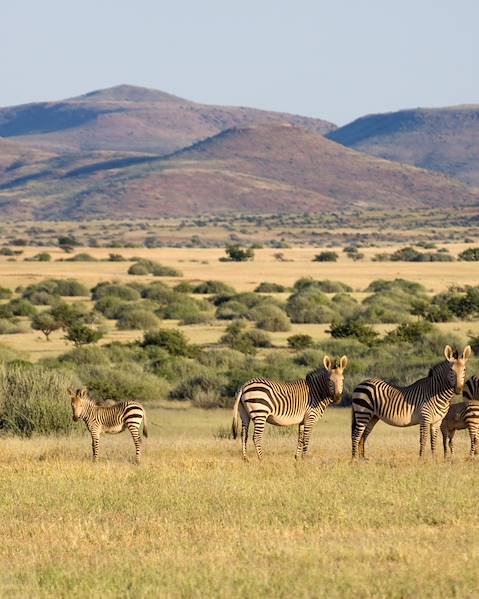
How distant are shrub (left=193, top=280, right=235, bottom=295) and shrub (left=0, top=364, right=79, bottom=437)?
3514cm

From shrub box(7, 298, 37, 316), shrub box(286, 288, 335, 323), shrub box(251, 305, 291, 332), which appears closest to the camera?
shrub box(251, 305, 291, 332)

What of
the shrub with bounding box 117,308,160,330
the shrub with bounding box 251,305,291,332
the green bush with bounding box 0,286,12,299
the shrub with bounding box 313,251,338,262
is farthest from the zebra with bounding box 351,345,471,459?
the shrub with bounding box 313,251,338,262

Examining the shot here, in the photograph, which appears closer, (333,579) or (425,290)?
(333,579)

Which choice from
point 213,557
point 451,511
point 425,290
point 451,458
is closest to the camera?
point 213,557

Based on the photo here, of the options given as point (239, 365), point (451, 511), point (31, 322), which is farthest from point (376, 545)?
point (31, 322)

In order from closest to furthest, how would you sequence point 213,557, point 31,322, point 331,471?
point 213,557
point 331,471
point 31,322

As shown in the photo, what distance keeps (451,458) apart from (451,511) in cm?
378

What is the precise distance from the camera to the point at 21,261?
79875mm

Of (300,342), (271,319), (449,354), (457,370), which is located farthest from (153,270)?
(457,370)

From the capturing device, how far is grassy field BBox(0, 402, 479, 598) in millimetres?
10797

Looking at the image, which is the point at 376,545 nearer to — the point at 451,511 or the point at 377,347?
the point at 451,511

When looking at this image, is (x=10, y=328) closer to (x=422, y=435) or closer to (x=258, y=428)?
(x=258, y=428)

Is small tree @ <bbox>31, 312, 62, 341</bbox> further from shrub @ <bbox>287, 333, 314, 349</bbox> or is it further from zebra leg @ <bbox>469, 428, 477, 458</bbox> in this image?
zebra leg @ <bbox>469, 428, 477, 458</bbox>

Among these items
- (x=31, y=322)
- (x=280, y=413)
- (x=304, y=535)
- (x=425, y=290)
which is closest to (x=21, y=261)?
(x=425, y=290)
